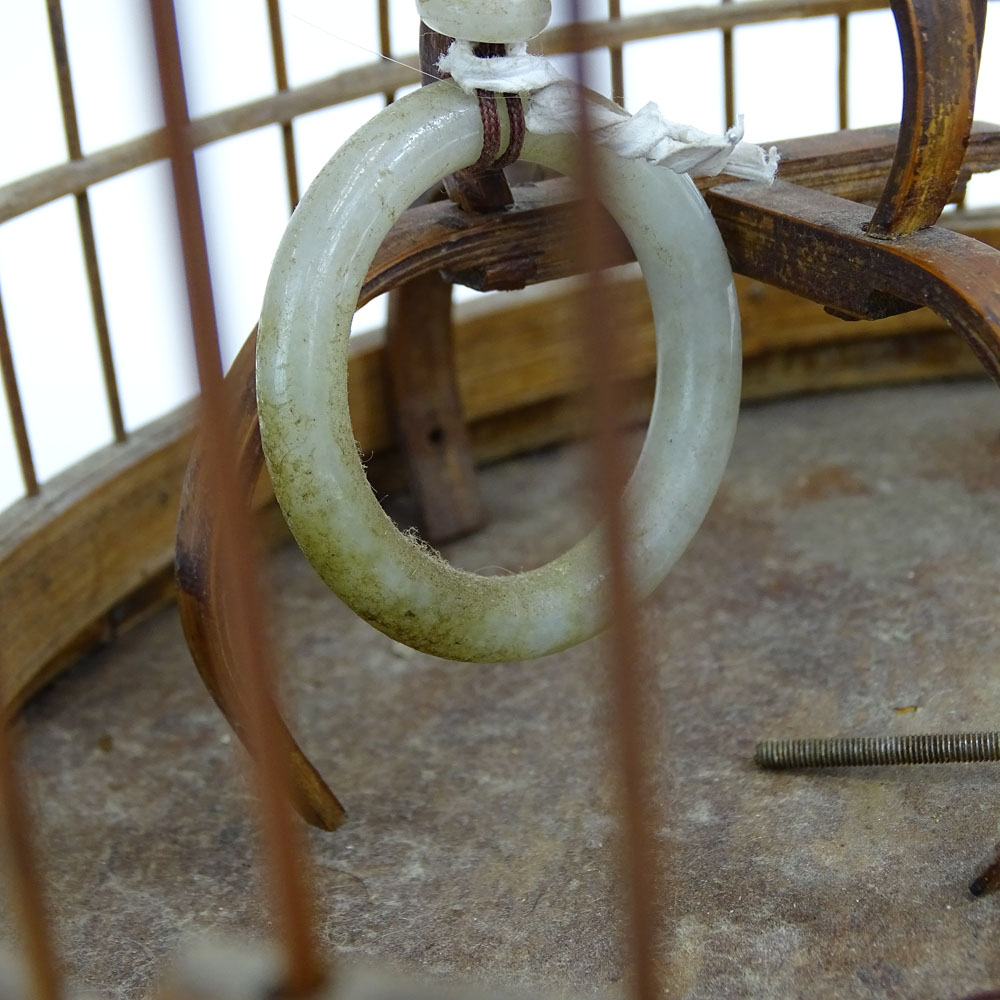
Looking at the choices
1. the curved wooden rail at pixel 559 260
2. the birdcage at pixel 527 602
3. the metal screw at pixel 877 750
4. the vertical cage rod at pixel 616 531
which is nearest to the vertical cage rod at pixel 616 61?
the birdcage at pixel 527 602

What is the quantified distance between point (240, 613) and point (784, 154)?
1.16m

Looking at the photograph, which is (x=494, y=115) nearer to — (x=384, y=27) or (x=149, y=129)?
(x=384, y=27)

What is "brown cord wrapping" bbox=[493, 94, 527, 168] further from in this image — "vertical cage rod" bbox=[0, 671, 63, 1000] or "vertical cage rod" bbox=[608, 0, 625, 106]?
"vertical cage rod" bbox=[608, 0, 625, 106]

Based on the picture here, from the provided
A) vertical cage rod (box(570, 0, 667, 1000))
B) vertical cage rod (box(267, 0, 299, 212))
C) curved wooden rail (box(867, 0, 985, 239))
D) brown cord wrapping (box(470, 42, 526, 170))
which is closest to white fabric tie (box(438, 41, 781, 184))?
brown cord wrapping (box(470, 42, 526, 170))

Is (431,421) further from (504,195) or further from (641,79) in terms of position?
(641,79)

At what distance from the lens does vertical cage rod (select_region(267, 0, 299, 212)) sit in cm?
222

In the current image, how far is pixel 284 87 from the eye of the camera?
2.26m

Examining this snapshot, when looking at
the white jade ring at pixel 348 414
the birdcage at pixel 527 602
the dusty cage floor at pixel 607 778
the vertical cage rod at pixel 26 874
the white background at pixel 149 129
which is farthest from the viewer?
the white background at pixel 149 129

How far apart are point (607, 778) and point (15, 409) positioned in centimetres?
93

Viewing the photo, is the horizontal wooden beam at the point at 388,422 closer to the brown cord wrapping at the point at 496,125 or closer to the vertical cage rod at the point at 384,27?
the brown cord wrapping at the point at 496,125

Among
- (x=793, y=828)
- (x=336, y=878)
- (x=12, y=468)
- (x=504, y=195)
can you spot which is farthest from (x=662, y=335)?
(x=12, y=468)

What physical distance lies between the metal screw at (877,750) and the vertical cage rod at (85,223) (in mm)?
1074

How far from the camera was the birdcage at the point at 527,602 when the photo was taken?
991 mm

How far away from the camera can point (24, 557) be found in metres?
1.96
